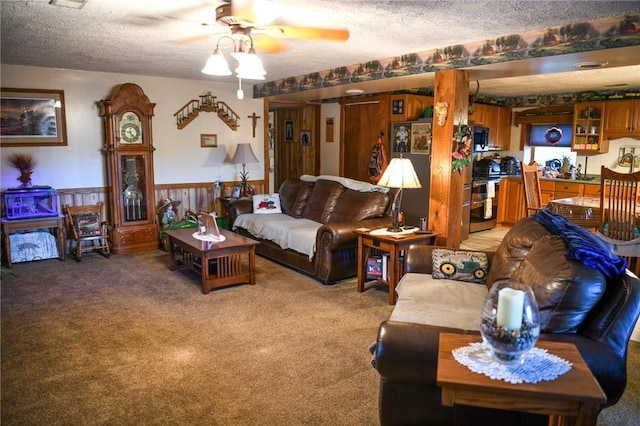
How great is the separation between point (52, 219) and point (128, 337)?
8.53 feet

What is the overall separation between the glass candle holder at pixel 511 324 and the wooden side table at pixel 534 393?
0.11 metres

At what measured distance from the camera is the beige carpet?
8.05ft

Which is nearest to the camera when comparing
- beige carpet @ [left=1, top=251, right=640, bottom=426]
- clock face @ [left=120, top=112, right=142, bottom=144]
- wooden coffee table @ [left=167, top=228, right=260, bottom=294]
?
beige carpet @ [left=1, top=251, right=640, bottom=426]

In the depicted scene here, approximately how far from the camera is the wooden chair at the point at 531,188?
5.14m

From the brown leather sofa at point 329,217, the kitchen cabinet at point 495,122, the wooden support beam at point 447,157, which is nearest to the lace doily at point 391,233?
the brown leather sofa at point 329,217

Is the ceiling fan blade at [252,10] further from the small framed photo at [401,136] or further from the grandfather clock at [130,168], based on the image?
the small framed photo at [401,136]

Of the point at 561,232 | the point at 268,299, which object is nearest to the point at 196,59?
the point at 268,299

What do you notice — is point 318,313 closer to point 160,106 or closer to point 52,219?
point 52,219

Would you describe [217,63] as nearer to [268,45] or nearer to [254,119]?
[268,45]

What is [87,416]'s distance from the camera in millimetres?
2389

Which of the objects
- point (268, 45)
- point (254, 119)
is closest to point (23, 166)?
point (254, 119)

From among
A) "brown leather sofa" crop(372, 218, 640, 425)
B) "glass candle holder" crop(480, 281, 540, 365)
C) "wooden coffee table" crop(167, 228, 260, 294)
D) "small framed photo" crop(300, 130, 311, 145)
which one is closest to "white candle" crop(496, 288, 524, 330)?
"glass candle holder" crop(480, 281, 540, 365)

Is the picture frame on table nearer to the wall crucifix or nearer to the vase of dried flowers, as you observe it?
the vase of dried flowers

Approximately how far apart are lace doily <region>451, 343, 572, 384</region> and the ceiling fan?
6.87ft
